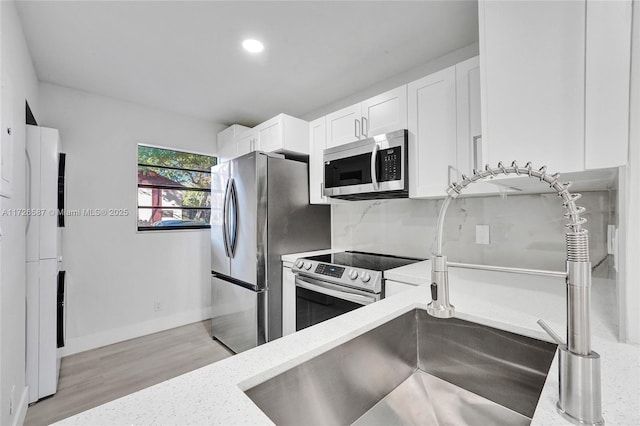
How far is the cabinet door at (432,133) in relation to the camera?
175 cm

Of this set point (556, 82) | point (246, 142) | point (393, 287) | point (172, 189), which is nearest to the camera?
point (556, 82)

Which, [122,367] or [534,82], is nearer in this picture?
[534,82]

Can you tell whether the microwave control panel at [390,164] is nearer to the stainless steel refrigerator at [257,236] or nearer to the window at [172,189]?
the stainless steel refrigerator at [257,236]

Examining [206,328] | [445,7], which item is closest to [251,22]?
[445,7]

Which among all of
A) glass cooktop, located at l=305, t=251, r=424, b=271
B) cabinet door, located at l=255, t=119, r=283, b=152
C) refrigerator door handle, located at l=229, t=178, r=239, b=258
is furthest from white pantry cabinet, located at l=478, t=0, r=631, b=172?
refrigerator door handle, located at l=229, t=178, r=239, b=258

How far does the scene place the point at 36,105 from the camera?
7.96ft

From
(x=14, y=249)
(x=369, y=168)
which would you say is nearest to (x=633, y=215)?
(x=369, y=168)

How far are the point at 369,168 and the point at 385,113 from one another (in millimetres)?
417

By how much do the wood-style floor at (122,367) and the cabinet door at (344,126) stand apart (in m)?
2.18

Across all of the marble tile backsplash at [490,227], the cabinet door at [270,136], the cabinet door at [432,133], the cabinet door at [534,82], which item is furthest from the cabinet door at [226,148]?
the cabinet door at [534,82]

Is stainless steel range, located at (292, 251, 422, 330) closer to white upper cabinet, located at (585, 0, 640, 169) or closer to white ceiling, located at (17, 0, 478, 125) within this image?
white upper cabinet, located at (585, 0, 640, 169)

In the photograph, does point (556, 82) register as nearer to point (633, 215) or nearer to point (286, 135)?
point (633, 215)

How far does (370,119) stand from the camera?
217 cm

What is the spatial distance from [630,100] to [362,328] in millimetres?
972
